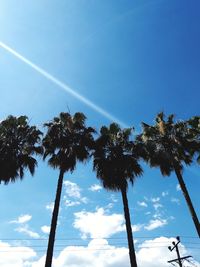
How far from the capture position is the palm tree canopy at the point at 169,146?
1086 inches

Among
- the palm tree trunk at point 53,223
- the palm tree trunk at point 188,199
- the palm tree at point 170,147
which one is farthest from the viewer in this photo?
the palm tree at point 170,147

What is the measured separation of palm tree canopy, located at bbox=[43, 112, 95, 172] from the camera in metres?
25.5

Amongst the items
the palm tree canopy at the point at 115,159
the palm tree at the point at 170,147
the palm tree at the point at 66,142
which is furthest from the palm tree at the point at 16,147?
the palm tree at the point at 170,147

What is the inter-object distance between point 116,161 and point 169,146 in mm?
4937

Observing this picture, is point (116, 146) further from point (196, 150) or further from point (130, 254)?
point (130, 254)

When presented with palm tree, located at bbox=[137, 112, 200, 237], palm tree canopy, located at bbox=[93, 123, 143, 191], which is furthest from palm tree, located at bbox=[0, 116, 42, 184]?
palm tree, located at bbox=[137, 112, 200, 237]

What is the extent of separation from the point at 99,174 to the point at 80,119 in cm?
498

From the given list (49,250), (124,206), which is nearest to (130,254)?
(124,206)

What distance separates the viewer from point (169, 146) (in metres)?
28.0

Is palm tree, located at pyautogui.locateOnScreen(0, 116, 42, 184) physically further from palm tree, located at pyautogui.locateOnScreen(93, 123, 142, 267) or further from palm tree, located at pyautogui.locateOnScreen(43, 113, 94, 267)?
palm tree, located at pyautogui.locateOnScreen(93, 123, 142, 267)

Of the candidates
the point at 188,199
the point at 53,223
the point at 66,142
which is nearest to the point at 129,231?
the point at 53,223

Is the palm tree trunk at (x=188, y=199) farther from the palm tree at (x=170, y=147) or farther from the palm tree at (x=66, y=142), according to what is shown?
the palm tree at (x=66, y=142)

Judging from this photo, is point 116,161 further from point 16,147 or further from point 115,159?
point 16,147

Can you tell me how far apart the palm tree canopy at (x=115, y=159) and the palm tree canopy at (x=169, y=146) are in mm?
1489
